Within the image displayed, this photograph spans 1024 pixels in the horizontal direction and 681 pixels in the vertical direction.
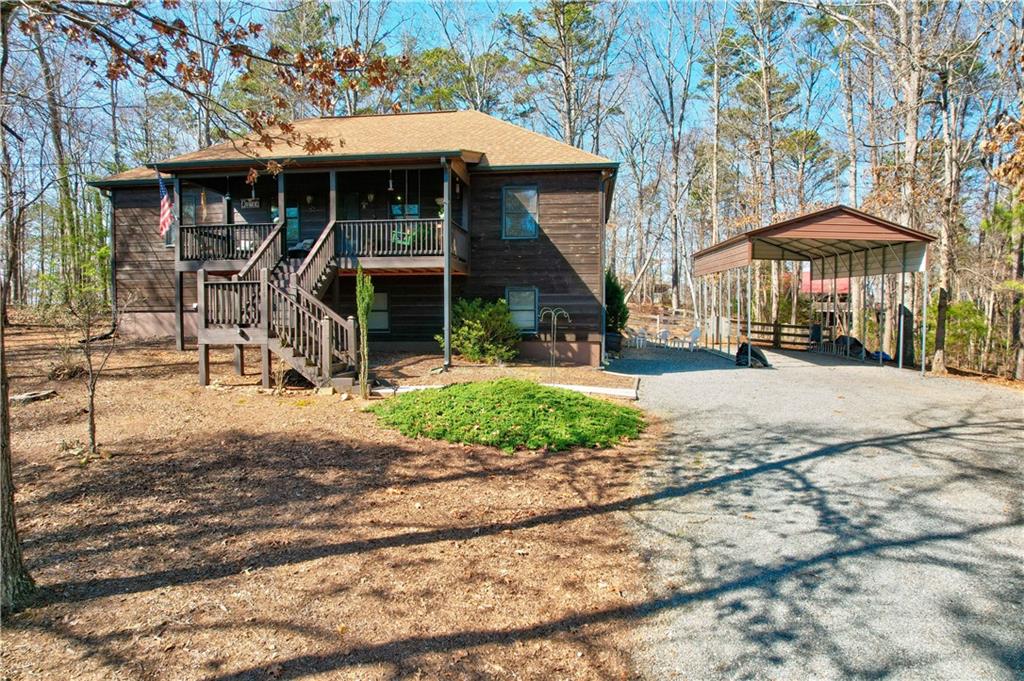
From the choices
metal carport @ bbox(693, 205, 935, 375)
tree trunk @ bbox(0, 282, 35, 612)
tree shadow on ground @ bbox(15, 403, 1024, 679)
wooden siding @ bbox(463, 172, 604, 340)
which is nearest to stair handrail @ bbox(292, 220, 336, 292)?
wooden siding @ bbox(463, 172, 604, 340)

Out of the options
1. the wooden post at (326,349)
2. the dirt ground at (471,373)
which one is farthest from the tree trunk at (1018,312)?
the wooden post at (326,349)

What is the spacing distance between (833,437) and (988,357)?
12.8 metres

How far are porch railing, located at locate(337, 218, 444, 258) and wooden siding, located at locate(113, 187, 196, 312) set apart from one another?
738cm

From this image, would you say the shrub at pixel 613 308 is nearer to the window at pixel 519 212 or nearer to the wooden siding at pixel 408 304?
the window at pixel 519 212

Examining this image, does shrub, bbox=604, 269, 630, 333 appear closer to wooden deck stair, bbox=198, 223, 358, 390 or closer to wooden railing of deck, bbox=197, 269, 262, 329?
wooden deck stair, bbox=198, 223, 358, 390

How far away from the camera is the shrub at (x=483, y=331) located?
46.3 feet

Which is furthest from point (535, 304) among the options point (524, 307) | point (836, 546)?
point (836, 546)

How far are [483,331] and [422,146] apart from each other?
5449 millimetres

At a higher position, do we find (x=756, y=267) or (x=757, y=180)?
(x=757, y=180)

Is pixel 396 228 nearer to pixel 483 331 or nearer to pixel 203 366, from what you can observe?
pixel 483 331

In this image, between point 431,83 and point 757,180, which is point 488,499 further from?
point 757,180

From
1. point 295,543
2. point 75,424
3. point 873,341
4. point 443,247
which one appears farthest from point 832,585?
point 873,341

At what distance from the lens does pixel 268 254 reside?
1329 cm

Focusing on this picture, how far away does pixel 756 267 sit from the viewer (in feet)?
110
